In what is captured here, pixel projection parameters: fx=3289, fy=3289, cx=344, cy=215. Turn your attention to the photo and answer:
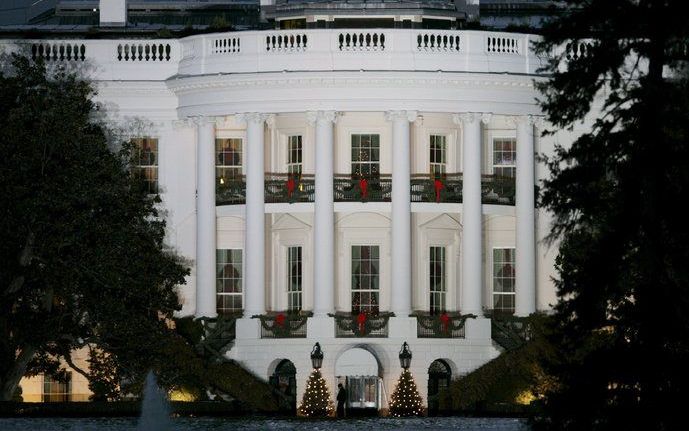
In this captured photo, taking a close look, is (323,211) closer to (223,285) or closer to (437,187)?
(437,187)

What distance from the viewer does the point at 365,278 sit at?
99.1 m

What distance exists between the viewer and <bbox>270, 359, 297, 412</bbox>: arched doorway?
95.6 m

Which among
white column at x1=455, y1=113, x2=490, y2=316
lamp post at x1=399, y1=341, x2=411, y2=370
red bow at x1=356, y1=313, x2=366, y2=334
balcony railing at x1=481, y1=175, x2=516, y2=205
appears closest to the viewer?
lamp post at x1=399, y1=341, x2=411, y2=370

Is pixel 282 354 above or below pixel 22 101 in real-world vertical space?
below

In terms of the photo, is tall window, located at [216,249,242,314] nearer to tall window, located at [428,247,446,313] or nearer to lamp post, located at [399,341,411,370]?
tall window, located at [428,247,446,313]

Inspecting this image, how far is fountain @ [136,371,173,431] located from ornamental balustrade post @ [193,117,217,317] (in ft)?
33.2

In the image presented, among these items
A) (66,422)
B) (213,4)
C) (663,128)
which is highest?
(213,4)

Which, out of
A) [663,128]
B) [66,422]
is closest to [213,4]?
[66,422]

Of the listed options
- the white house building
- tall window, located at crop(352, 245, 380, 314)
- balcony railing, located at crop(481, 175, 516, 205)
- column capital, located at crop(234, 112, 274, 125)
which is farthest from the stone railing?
tall window, located at crop(352, 245, 380, 314)

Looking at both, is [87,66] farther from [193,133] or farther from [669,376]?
[669,376]

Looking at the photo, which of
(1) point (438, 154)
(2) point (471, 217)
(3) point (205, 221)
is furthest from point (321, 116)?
(2) point (471, 217)

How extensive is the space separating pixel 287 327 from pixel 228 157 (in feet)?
21.5

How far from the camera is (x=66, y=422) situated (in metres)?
80.4

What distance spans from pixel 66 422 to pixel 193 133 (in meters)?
21.1
